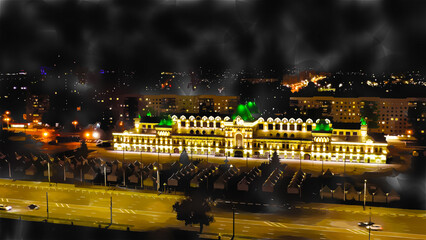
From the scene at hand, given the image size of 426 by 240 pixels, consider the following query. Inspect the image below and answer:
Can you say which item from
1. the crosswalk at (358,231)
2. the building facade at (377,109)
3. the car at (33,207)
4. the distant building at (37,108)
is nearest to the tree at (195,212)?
the crosswalk at (358,231)

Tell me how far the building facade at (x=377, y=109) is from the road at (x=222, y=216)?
2067cm

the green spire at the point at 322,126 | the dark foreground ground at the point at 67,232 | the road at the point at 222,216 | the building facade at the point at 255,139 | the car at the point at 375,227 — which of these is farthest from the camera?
the green spire at the point at 322,126

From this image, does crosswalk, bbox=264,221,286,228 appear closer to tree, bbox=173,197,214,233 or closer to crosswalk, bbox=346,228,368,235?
crosswalk, bbox=346,228,368,235

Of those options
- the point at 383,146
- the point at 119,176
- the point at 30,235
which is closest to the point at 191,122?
the point at 119,176

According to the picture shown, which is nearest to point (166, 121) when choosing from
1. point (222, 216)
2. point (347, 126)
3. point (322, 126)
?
point (322, 126)

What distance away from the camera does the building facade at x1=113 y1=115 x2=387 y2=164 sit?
29.5 meters

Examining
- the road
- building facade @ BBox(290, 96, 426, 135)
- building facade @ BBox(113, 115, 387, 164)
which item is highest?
building facade @ BBox(290, 96, 426, 135)

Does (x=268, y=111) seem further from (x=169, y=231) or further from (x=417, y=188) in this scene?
(x=169, y=231)

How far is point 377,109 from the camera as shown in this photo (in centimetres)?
3794

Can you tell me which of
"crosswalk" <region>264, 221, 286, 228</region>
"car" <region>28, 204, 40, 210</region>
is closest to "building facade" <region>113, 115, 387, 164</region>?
"crosswalk" <region>264, 221, 286, 228</region>

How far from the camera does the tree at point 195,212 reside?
48.1ft

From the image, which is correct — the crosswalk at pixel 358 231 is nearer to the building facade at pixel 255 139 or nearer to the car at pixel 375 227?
the car at pixel 375 227

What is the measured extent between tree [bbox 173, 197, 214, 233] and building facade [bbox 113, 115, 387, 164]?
43.5ft

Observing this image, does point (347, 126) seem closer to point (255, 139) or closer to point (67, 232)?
point (255, 139)
